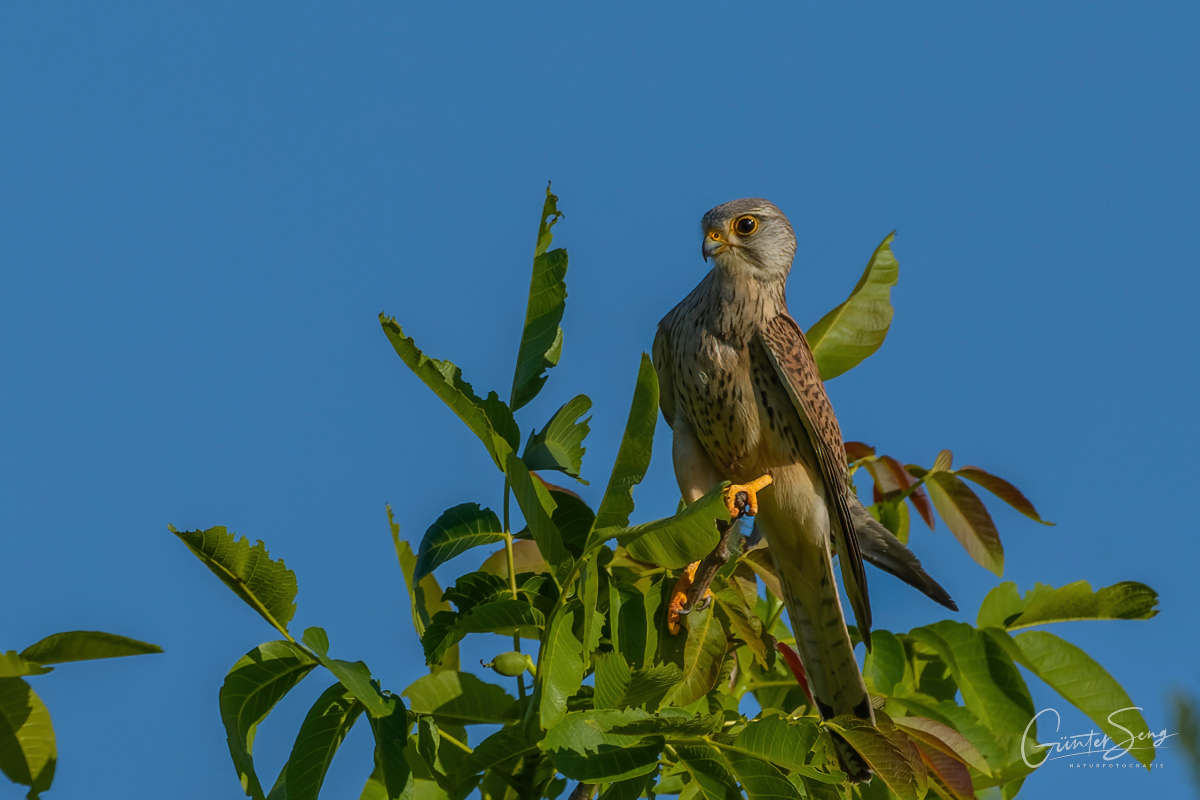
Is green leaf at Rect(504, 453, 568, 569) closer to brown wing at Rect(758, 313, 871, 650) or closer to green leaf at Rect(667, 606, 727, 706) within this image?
green leaf at Rect(667, 606, 727, 706)

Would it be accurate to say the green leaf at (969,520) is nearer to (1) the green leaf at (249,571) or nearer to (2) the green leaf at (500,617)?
(2) the green leaf at (500,617)

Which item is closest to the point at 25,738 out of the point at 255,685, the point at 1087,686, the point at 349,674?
the point at 255,685

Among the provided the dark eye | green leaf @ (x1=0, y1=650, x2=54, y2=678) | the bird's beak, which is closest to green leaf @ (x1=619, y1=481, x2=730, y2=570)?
green leaf @ (x1=0, y1=650, x2=54, y2=678)

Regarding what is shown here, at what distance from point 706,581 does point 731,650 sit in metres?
0.30

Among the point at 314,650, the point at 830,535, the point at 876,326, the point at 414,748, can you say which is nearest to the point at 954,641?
the point at 830,535

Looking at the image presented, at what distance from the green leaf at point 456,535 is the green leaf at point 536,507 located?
152mm

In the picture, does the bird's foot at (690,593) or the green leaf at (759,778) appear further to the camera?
the bird's foot at (690,593)

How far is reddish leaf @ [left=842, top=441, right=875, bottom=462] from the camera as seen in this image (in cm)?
363

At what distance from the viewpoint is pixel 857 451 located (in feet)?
12.0

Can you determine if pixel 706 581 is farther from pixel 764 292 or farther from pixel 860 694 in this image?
pixel 764 292

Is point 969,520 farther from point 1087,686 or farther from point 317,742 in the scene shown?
point 317,742

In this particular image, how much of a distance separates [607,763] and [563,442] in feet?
2.30

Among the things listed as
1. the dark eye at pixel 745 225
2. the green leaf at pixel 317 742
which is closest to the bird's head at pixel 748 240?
the dark eye at pixel 745 225

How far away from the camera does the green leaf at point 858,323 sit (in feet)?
11.5
